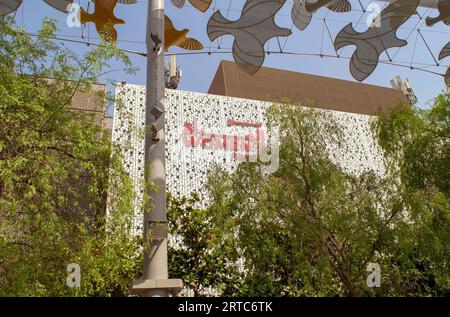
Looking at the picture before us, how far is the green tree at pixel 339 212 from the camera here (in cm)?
632

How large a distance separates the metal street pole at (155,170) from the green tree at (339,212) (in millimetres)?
1949

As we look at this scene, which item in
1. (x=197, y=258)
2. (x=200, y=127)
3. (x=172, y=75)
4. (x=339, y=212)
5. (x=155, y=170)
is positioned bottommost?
(x=197, y=258)

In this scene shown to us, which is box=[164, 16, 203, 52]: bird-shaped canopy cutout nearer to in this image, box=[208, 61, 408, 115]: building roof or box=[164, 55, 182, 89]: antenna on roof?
box=[164, 55, 182, 89]: antenna on roof

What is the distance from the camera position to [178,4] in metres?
7.16

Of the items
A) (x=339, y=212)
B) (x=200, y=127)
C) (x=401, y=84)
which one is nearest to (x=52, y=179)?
(x=339, y=212)

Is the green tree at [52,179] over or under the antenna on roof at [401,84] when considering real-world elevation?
under

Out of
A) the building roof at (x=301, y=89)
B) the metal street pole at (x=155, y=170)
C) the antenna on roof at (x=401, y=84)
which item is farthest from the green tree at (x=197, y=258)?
the antenna on roof at (x=401, y=84)

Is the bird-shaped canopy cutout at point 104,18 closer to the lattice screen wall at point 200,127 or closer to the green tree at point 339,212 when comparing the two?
the green tree at point 339,212

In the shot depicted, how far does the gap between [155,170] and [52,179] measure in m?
1.22

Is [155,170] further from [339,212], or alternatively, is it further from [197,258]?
[197,258]

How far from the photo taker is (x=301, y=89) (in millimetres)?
20344

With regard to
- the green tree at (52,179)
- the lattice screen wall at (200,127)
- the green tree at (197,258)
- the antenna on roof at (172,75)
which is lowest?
the green tree at (197,258)

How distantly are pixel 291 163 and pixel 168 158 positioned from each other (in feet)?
26.2

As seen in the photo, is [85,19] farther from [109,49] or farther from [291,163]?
[291,163]
